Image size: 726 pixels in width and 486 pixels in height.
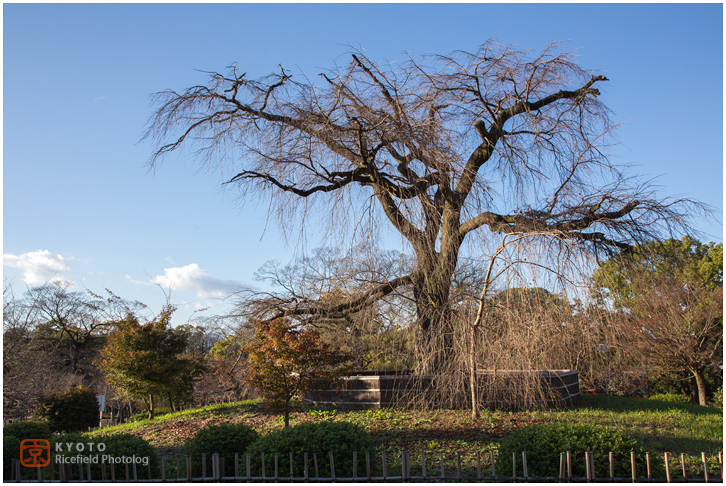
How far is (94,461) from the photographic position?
518cm

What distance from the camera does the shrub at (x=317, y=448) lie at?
4.97 metres

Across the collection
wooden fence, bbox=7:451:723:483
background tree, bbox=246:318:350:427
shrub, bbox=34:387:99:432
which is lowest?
shrub, bbox=34:387:99:432

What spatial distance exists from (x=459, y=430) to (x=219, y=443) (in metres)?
3.44

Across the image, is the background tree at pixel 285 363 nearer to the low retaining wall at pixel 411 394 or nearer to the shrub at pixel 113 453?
the low retaining wall at pixel 411 394

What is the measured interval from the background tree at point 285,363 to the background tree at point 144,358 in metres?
4.85

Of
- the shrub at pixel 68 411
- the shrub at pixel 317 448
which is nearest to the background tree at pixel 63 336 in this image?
the shrub at pixel 68 411

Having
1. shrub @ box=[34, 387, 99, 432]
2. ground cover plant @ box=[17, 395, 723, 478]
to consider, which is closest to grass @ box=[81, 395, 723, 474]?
ground cover plant @ box=[17, 395, 723, 478]

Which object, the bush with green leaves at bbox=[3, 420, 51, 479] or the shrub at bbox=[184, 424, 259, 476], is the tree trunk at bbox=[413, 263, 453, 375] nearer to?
the shrub at bbox=[184, 424, 259, 476]

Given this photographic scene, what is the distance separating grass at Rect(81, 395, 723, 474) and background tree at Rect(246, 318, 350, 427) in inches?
28.5

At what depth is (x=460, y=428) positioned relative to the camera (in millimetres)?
7176

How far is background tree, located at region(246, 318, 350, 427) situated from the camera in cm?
828

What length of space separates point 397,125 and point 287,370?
4649 mm

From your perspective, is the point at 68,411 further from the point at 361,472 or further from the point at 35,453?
the point at 361,472

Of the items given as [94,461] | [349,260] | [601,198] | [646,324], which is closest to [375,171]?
[349,260]
